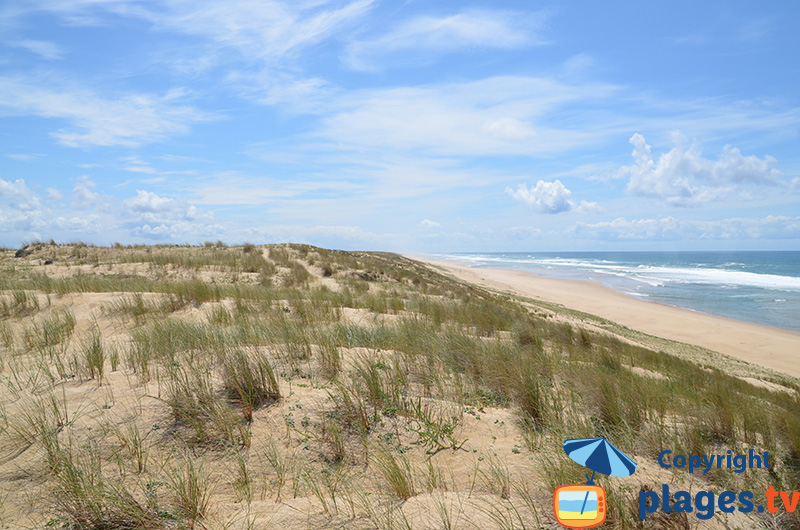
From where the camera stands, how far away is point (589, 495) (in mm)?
2631

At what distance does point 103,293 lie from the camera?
1038cm

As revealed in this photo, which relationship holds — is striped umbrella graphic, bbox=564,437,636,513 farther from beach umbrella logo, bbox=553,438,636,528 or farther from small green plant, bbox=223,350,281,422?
small green plant, bbox=223,350,281,422

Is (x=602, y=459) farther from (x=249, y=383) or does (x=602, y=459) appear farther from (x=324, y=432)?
(x=249, y=383)

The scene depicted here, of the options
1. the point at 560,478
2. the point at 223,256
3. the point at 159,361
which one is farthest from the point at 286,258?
the point at 560,478

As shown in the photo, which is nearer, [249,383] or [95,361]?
[249,383]

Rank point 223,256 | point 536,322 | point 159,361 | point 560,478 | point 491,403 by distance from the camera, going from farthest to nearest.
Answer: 1. point 223,256
2. point 536,322
3. point 159,361
4. point 491,403
5. point 560,478

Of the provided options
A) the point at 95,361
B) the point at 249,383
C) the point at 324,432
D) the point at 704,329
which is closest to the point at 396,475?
the point at 324,432

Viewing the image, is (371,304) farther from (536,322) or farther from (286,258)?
(286,258)

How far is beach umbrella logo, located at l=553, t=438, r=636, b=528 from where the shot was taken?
8.27 ft

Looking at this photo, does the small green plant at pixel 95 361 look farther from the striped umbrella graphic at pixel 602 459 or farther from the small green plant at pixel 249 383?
the striped umbrella graphic at pixel 602 459

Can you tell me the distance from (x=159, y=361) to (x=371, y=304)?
6328mm

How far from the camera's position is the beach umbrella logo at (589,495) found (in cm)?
252

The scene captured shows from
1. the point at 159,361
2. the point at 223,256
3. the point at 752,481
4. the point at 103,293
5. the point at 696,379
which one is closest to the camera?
the point at 752,481

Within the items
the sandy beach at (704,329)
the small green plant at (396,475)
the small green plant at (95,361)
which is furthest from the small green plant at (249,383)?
the sandy beach at (704,329)
